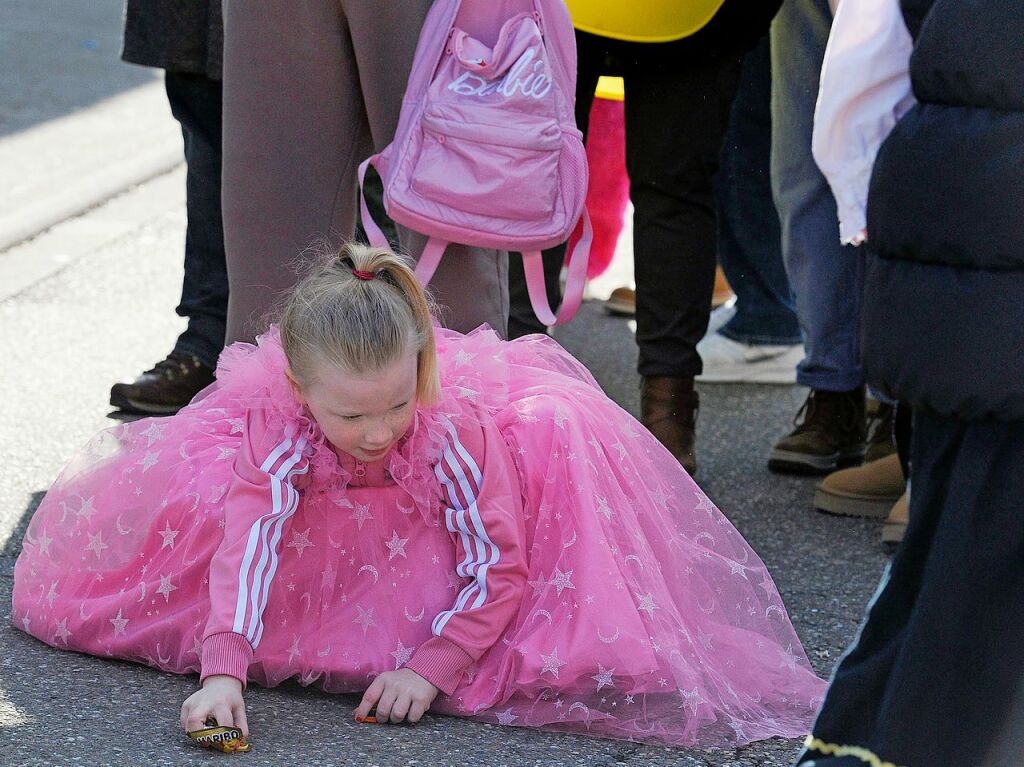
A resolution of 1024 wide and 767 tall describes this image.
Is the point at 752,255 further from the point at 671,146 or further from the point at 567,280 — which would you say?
the point at 567,280

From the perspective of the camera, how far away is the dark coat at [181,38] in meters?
3.64

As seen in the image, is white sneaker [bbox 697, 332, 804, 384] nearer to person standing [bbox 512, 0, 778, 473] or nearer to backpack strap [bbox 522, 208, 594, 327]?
person standing [bbox 512, 0, 778, 473]

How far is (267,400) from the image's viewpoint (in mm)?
2543

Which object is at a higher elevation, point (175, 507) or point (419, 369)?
point (419, 369)

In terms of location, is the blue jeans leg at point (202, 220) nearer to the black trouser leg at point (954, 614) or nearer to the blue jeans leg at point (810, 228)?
the blue jeans leg at point (810, 228)

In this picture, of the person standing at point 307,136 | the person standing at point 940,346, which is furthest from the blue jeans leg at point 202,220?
the person standing at point 940,346

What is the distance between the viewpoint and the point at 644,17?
10.6 ft

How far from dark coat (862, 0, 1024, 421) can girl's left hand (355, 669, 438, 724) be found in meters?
0.93

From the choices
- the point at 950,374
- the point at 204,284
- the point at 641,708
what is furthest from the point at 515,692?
the point at 204,284

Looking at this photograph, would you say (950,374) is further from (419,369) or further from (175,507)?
(175,507)

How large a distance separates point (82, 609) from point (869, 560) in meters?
1.63

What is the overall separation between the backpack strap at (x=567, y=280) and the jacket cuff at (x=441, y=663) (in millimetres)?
777

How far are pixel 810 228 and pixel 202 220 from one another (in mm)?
1507

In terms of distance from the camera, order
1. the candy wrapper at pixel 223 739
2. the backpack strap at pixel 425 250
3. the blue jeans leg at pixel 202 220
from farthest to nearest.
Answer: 1. the blue jeans leg at pixel 202 220
2. the backpack strap at pixel 425 250
3. the candy wrapper at pixel 223 739
